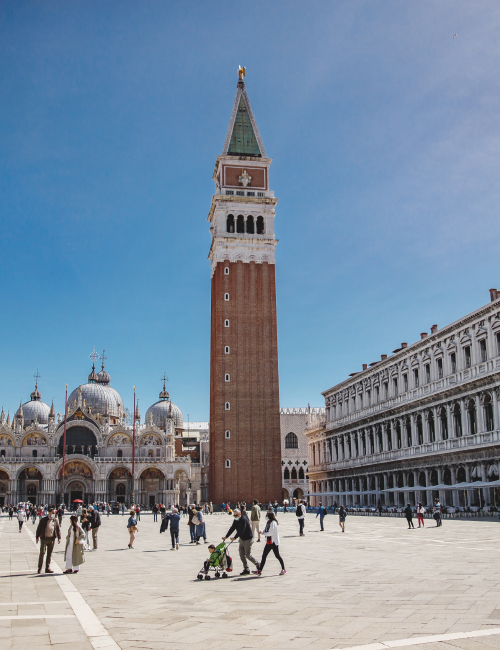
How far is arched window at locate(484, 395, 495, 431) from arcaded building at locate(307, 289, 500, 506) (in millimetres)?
58

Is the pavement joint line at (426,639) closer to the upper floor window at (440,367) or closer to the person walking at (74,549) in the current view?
the person walking at (74,549)

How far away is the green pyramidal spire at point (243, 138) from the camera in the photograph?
71.1 m

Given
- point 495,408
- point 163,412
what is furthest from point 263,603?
point 163,412

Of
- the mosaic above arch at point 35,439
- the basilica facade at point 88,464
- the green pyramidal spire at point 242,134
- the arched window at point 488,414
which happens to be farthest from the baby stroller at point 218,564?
the mosaic above arch at point 35,439

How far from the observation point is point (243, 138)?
235ft

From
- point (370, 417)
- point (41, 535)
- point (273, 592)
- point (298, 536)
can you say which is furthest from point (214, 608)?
point (370, 417)

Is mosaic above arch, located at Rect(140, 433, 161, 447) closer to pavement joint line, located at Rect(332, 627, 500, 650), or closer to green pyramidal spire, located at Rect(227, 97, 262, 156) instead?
→ green pyramidal spire, located at Rect(227, 97, 262, 156)

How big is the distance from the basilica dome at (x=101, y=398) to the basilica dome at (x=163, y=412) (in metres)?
5.35

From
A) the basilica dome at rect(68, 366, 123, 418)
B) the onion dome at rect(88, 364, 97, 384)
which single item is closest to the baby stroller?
the basilica dome at rect(68, 366, 123, 418)

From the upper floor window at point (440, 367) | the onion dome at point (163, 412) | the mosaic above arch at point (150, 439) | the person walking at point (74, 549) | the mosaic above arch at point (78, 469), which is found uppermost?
the onion dome at point (163, 412)

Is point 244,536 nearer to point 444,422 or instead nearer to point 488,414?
point 488,414

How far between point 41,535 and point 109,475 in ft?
231

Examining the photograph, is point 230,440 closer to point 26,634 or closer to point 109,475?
point 109,475

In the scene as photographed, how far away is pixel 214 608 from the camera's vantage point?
10.5 meters
